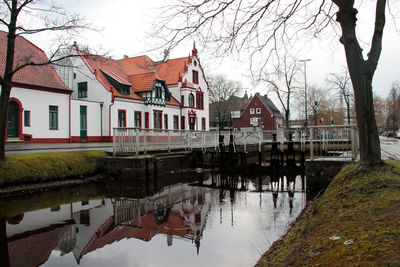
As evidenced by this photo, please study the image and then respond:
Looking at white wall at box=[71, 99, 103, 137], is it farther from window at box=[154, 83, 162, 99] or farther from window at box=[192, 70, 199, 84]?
window at box=[192, 70, 199, 84]


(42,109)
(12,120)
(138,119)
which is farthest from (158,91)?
(12,120)

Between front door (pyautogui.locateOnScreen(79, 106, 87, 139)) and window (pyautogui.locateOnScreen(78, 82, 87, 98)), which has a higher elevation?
window (pyautogui.locateOnScreen(78, 82, 87, 98))

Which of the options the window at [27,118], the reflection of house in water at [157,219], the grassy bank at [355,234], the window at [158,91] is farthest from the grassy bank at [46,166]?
the window at [158,91]

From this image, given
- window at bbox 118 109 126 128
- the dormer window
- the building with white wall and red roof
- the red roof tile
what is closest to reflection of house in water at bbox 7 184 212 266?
the building with white wall and red roof

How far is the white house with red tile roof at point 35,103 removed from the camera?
24.5 meters

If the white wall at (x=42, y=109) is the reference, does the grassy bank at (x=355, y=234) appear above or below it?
below

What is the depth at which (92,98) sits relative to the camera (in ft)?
110

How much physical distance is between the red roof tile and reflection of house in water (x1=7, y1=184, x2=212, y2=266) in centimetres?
1802

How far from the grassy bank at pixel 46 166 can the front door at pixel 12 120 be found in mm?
11152

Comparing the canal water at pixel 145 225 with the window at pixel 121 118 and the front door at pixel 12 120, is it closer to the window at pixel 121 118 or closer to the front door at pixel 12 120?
the front door at pixel 12 120

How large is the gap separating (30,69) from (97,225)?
22.5 m

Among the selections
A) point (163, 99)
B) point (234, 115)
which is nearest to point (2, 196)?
point (163, 99)

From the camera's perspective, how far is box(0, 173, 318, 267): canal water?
20.7ft

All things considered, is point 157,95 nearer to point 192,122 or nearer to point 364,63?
point 192,122
